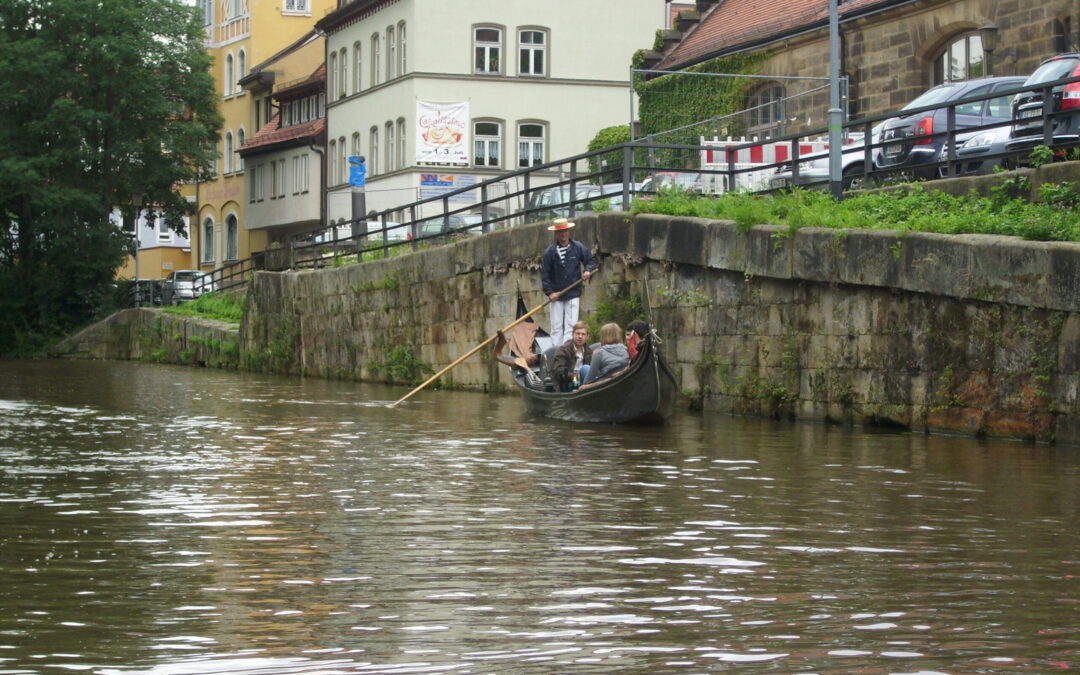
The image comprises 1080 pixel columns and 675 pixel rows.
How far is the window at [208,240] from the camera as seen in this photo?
7774 centimetres

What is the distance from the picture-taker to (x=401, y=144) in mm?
55469

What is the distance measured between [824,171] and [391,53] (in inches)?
1292

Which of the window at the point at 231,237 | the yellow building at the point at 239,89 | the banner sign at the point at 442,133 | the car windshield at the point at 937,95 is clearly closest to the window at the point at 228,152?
the yellow building at the point at 239,89

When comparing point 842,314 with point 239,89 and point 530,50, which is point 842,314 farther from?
point 239,89

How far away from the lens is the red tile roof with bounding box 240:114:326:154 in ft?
211

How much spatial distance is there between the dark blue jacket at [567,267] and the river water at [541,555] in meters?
4.68

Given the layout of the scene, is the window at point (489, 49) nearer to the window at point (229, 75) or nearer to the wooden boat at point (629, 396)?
the window at point (229, 75)

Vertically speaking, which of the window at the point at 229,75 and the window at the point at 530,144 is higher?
the window at the point at 229,75

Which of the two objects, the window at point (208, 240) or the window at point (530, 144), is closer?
the window at point (530, 144)

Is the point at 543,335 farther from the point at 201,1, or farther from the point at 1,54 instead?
the point at 201,1

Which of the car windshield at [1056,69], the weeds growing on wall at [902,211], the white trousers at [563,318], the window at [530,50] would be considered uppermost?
the window at [530,50]

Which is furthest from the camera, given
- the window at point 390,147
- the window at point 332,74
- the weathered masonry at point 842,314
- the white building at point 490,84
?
the window at point 332,74

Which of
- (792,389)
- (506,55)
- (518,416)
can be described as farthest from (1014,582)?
(506,55)

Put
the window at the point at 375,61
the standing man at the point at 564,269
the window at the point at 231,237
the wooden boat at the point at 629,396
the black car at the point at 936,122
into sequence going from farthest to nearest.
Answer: the window at the point at 231,237 < the window at the point at 375,61 < the black car at the point at 936,122 < the standing man at the point at 564,269 < the wooden boat at the point at 629,396
